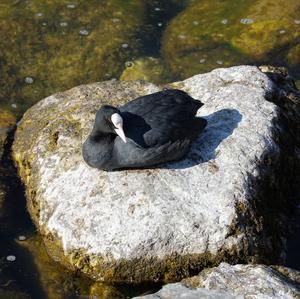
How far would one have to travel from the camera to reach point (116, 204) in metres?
6.11

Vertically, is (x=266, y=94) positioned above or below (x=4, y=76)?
above

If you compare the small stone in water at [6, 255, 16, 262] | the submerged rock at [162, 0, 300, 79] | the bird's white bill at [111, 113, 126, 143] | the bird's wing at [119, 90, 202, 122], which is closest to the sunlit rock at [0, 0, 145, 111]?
the submerged rock at [162, 0, 300, 79]

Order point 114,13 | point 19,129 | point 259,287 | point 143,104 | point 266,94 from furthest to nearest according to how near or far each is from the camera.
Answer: point 114,13 < point 19,129 < point 266,94 < point 143,104 < point 259,287

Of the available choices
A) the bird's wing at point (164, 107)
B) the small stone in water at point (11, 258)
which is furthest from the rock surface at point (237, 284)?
the small stone in water at point (11, 258)

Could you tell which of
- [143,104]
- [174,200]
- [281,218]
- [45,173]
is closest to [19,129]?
[45,173]

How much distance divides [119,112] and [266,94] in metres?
2.18

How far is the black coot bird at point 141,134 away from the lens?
6.13 metres

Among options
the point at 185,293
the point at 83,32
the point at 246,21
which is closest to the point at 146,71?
the point at 83,32

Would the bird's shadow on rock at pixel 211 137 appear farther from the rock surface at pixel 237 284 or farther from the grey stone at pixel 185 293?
the grey stone at pixel 185 293

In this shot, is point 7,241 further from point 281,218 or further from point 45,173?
point 281,218

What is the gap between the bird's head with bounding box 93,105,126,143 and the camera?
5891mm

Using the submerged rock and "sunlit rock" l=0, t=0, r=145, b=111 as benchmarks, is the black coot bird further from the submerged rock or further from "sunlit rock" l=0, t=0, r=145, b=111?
the submerged rock

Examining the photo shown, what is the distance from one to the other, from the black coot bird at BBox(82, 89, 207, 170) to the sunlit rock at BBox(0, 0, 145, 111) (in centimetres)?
351

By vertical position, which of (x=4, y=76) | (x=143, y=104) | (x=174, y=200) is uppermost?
(x=143, y=104)
